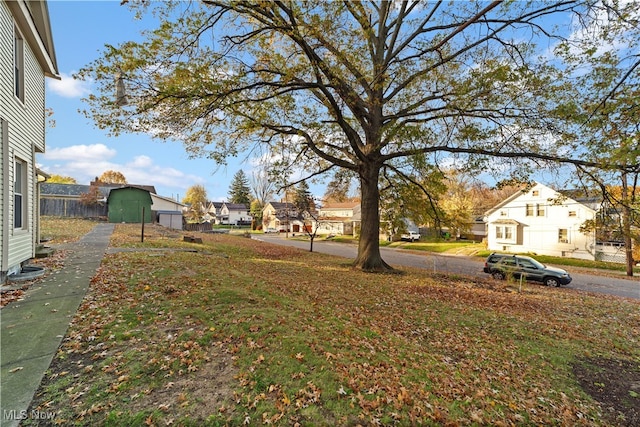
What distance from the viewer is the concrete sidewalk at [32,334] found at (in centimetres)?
300

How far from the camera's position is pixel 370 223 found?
44.6 feet

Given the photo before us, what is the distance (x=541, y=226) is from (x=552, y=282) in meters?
17.7

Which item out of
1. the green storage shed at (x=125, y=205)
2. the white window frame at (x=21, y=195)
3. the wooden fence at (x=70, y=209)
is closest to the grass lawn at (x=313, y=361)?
the white window frame at (x=21, y=195)

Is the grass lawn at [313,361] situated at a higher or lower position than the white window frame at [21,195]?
lower

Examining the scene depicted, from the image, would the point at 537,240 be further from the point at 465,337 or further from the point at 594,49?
the point at 465,337

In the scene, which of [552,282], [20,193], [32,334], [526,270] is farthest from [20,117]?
[552,282]

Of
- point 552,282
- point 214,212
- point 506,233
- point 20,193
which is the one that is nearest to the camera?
point 20,193

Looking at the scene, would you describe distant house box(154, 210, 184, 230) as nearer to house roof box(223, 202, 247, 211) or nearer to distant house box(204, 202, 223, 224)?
house roof box(223, 202, 247, 211)

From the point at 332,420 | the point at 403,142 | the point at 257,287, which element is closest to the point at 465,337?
the point at 332,420

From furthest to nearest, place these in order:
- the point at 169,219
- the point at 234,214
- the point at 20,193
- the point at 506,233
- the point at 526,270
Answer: the point at 234,214 → the point at 169,219 → the point at 506,233 → the point at 526,270 → the point at 20,193

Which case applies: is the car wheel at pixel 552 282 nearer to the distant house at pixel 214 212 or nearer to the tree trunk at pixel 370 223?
the tree trunk at pixel 370 223

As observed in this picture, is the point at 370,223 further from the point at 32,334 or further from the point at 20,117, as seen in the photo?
the point at 20,117

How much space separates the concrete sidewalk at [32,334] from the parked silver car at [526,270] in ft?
53.5

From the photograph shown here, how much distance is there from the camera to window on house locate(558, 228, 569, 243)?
2803cm
